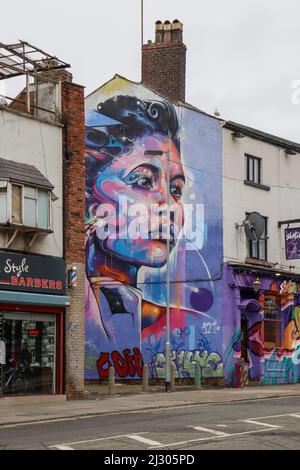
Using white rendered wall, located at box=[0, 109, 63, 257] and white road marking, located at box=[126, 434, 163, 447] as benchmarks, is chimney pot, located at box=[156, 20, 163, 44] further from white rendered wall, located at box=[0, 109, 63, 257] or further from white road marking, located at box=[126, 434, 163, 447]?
white road marking, located at box=[126, 434, 163, 447]

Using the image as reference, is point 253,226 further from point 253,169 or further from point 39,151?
point 39,151

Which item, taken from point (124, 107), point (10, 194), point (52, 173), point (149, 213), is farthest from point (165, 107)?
point (10, 194)

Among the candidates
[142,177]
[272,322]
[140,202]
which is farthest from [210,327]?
[142,177]

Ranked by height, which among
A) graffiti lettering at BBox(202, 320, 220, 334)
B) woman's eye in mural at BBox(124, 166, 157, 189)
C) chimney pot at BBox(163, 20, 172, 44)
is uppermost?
chimney pot at BBox(163, 20, 172, 44)

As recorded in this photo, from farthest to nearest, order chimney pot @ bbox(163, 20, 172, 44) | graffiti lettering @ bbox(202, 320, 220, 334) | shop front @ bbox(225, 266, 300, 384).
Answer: chimney pot @ bbox(163, 20, 172, 44) < shop front @ bbox(225, 266, 300, 384) < graffiti lettering @ bbox(202, 320, 220, 334)

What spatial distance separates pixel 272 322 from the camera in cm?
3647

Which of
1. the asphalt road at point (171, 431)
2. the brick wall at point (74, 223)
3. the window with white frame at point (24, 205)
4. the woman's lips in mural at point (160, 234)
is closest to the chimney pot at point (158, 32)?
the woman's lips in mural at point (160, 234)

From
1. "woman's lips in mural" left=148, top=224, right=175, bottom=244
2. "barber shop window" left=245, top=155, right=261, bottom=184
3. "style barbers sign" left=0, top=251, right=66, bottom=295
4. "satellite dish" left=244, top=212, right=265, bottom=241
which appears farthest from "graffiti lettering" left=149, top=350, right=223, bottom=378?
Answer: "style barbers sign" left=0, top=251, right=66, bottom=295

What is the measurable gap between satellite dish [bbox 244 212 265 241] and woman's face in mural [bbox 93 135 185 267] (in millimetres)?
3000

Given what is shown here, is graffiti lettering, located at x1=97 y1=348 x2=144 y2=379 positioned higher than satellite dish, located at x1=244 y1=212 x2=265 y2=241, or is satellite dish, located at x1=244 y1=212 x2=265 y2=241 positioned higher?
satellite dish, located at x1=244 y1=212 x2=265 y2=241

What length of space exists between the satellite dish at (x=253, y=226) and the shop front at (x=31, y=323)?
12.2m

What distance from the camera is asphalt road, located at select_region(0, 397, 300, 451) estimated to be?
13.4 metres

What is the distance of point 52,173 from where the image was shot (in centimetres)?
2466
